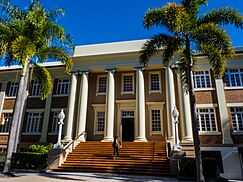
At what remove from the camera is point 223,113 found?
1733cm

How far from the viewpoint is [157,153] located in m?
15.0

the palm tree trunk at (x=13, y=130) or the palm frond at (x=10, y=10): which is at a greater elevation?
the palm frond at (x=10, y=10)

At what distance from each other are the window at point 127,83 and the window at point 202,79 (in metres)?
5.79

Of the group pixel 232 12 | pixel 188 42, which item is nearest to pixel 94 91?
pixel 188 42

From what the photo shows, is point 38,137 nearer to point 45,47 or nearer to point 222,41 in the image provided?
point 45,47

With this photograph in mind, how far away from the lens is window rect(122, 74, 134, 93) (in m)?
20.8

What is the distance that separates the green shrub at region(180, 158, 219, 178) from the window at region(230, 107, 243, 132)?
6.63 m

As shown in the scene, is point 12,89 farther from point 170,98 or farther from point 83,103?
point 170,98

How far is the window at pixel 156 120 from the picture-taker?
19031mm

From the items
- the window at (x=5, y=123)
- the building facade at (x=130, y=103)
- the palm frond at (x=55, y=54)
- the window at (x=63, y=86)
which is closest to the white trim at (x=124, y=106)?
the building facade at (x=130, y=103)

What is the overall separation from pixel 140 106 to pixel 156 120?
7.42 ft

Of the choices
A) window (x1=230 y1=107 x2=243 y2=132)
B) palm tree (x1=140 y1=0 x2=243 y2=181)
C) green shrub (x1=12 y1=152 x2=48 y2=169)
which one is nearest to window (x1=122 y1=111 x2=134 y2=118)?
green shrub (x1=12 y1=152 x2=48 y2=169)

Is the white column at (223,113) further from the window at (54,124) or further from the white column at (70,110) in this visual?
the window at (54,124)

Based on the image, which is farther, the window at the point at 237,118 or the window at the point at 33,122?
the window at the point at 33,122
